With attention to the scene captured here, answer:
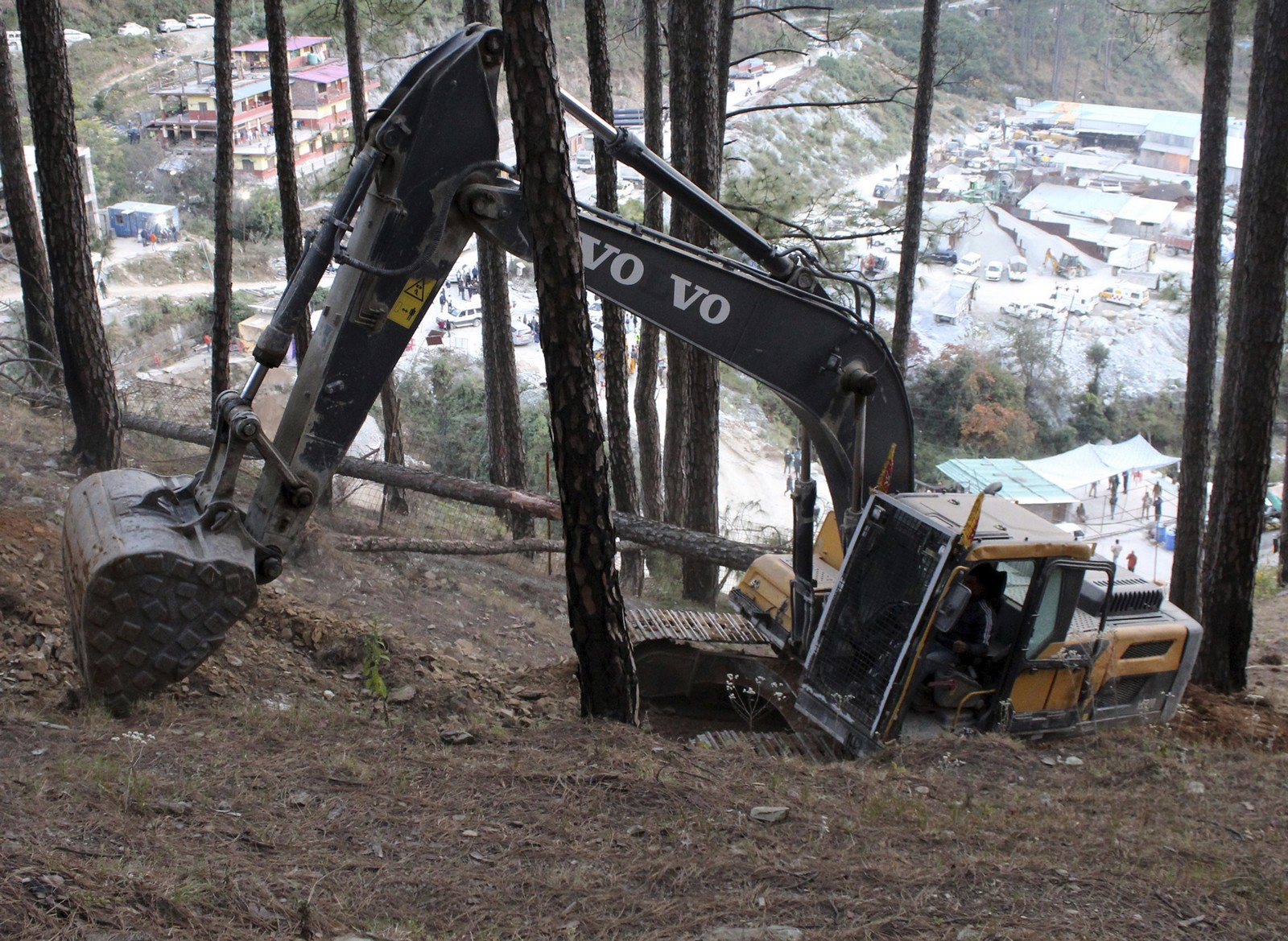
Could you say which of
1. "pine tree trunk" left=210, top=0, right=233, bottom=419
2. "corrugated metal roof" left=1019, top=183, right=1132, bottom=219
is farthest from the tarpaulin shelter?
"corrugated metal roof" left=1019, top=183, right=1132, bottom=219

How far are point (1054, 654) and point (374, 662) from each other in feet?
14.6

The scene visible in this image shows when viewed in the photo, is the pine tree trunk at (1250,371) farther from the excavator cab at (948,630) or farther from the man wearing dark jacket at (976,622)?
the man wearing dark jacket at (976,622)

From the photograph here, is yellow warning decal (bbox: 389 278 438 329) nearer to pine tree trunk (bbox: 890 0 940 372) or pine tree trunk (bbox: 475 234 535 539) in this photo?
pine tree trunk (bbox: 475 234 535 539)

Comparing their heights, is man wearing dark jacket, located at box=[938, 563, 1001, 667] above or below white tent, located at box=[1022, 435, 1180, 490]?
above

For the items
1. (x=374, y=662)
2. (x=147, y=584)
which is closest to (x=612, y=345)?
(x=374, y=662)

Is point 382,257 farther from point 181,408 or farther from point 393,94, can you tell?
point 181,408

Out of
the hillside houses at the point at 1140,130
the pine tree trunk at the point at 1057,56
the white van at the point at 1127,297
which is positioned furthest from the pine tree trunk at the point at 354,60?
the pine tree trunk at the point at 1057,56

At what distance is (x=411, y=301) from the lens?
19.5 ft

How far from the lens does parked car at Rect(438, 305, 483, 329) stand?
37.6m

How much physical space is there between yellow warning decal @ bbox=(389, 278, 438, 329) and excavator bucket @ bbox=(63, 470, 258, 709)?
4.59 ft

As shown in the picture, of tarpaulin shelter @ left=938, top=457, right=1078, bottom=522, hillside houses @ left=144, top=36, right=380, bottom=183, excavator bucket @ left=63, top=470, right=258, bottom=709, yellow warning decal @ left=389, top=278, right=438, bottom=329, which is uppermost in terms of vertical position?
hillside houses @ left=144, top=36, right=380, bottom=183

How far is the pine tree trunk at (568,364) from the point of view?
17.3ft

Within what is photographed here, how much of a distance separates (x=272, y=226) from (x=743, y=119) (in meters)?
25.3

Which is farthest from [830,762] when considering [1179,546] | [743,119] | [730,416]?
[743,119]
